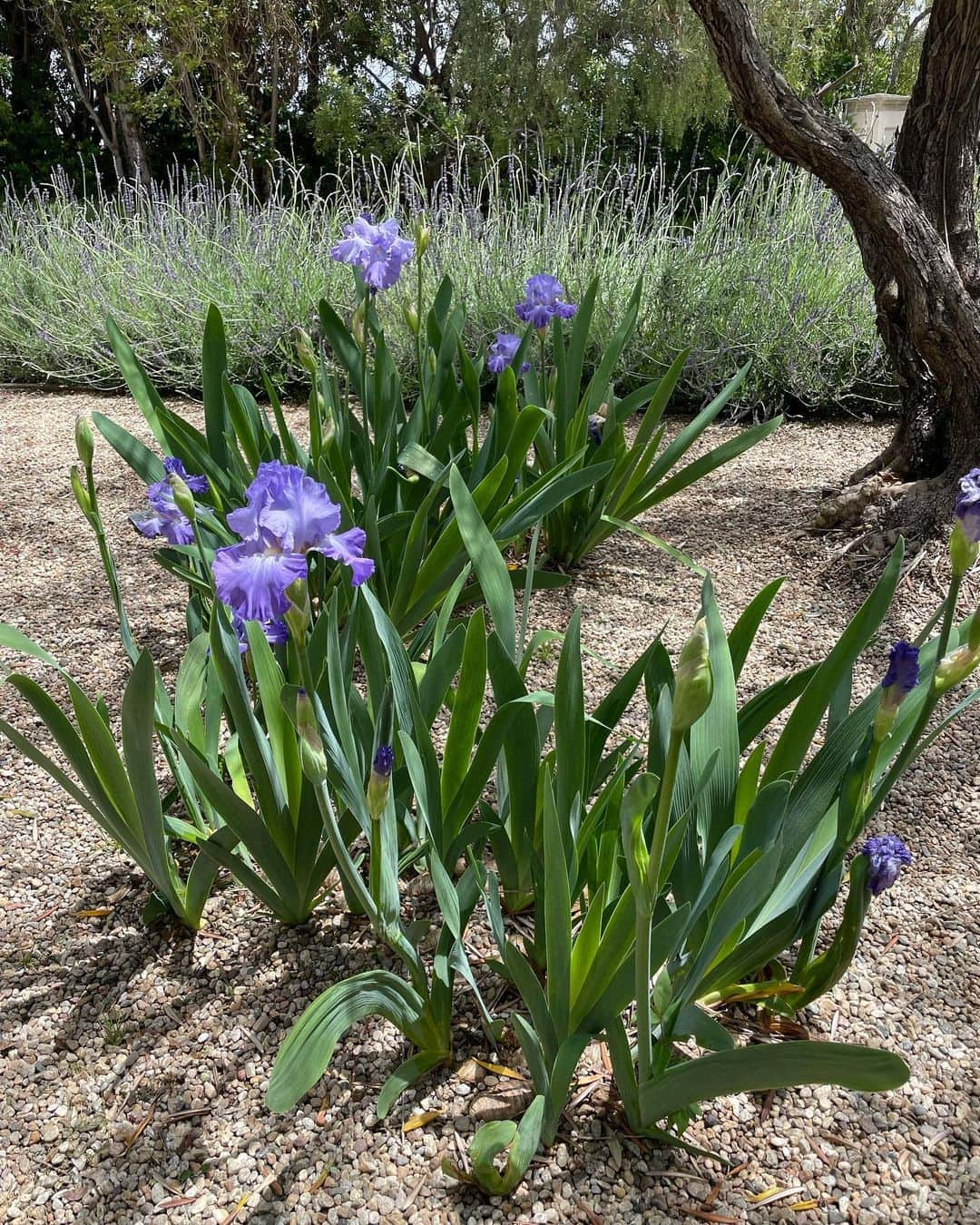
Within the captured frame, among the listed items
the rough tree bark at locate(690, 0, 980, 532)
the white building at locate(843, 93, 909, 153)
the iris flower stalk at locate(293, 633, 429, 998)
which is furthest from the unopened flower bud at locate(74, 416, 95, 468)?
the white building at locate(843, 93, 909, 153)

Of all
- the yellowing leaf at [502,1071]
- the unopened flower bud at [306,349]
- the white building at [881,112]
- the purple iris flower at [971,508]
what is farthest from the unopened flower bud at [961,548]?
the white building at [881,112]

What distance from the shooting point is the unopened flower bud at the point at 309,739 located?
87cm

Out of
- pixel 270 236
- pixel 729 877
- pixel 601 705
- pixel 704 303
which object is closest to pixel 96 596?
pixel 601 705

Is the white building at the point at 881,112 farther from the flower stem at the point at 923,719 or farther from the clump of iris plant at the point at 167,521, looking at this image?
the flower stem at the point at 923,719

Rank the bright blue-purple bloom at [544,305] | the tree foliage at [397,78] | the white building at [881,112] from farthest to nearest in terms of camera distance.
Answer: the tree foliage at [397,78] < the white building at [881,112] < the bright blue-purple bloom at [544,305]

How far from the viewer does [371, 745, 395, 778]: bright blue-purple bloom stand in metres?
0.94

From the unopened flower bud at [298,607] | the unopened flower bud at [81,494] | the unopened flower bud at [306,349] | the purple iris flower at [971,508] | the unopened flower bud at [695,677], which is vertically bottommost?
the unopened flower bud at [81,494]

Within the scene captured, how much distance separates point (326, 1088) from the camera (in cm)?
116

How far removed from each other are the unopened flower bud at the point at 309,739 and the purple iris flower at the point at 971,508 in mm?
647

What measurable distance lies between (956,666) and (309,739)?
2.11ft

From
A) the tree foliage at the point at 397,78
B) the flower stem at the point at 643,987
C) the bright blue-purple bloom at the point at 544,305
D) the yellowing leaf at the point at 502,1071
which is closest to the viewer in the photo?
the flower stem at the point at 643,987

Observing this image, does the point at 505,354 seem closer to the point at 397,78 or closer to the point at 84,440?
the point at 84,440

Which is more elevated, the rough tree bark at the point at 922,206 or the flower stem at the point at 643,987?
the rough tree bark at the point at 922,206

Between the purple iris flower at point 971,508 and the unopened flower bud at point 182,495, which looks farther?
the unopened flower bud at point 182,495
